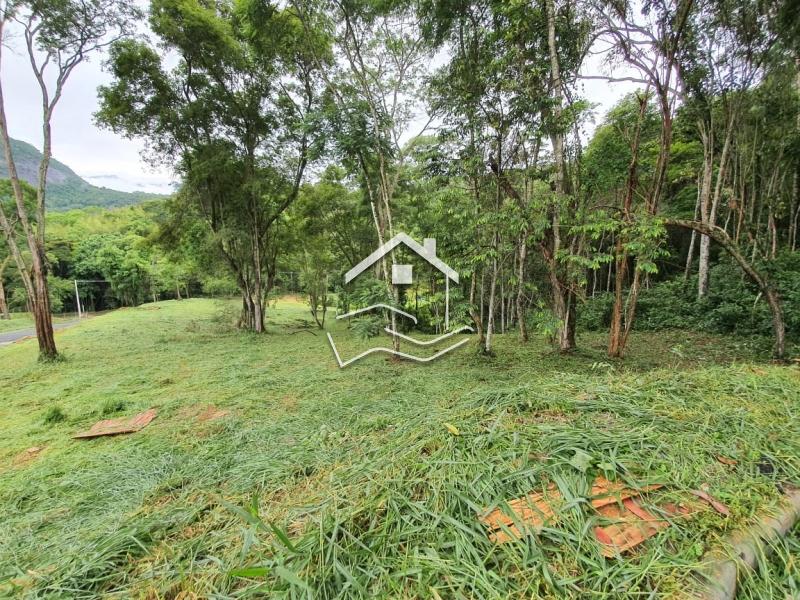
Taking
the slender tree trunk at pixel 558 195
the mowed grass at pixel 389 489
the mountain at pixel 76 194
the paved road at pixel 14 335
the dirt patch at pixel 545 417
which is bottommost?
the paved road at pixel 14 335

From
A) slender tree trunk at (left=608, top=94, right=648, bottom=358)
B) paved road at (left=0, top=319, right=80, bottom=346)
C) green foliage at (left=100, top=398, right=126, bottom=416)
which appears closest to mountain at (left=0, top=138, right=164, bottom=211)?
paved road at (left=0, top=319, right=80, bottom=346)

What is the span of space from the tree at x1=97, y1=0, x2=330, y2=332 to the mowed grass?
478 cm

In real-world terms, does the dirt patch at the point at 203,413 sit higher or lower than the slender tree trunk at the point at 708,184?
lower

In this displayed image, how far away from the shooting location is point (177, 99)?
766 centimetres

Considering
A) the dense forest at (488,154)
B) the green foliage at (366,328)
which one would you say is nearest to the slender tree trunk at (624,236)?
the dense forest at (488,154)

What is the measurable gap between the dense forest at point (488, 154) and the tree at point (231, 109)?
48 millimetres

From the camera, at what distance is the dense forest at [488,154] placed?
4113mm

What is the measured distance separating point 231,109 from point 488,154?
7101mm

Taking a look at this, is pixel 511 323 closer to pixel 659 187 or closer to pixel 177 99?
pixel 659 187

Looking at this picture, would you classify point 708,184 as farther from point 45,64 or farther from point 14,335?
point 14,335

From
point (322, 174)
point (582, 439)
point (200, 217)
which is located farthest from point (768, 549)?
point (200, 217)

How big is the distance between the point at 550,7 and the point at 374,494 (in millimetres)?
5743

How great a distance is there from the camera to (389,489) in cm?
120

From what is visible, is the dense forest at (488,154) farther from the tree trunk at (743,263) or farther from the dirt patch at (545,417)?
the dirt patch at (545,417)
